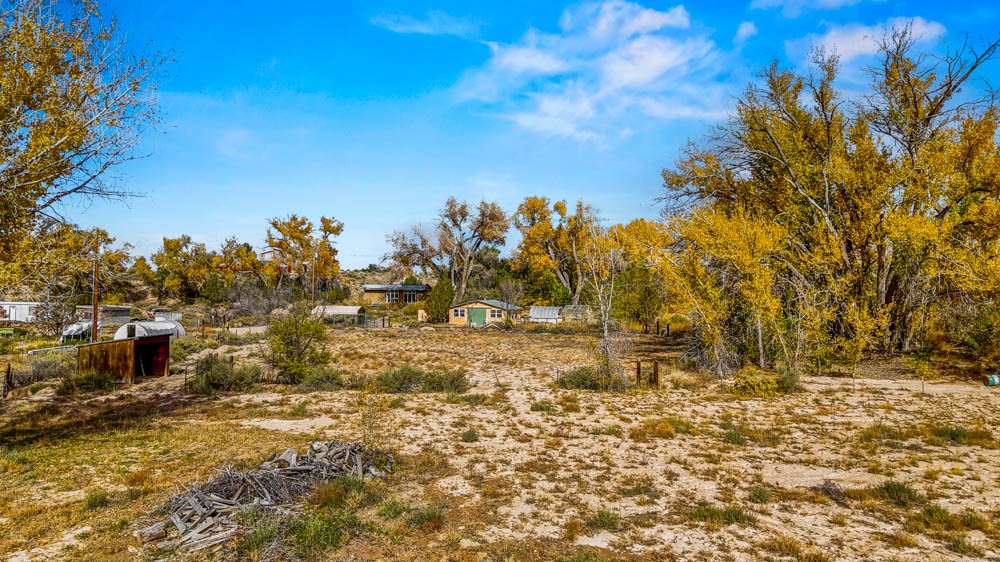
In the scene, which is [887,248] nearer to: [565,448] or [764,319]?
[764,319]

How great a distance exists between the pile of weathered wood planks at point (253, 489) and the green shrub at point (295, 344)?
999 centimetres

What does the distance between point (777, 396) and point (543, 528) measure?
11.8m

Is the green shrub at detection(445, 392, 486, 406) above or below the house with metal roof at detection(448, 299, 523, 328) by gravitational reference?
below

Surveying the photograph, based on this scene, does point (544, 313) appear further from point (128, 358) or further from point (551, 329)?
point (128, 358)

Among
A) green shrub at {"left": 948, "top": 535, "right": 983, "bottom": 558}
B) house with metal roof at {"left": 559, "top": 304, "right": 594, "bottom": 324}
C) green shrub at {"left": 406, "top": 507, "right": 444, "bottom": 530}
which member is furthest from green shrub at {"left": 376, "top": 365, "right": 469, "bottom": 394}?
house with metal roof at {"left": 559, "top": 304, "right": 594, "bottom": 324}

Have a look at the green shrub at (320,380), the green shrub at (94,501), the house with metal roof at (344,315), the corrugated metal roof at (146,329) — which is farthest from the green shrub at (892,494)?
the house with metal roof at (344,315)

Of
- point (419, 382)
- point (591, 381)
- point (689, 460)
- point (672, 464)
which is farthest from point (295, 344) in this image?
point (689, 460)

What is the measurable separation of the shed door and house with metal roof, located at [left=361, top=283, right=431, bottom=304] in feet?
72.9

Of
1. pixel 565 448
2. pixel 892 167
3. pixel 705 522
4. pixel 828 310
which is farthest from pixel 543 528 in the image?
pixel 892 167

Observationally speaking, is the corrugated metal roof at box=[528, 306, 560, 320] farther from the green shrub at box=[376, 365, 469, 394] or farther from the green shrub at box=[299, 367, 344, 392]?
the green shrub at box=[299, 367, 344, 392]

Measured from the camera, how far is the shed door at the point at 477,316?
5017 centimetres

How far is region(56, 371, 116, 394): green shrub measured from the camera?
16.8m

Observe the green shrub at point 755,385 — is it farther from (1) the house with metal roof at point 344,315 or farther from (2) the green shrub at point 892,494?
(1) the house with metal roof at point 344,315

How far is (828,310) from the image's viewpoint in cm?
1934
